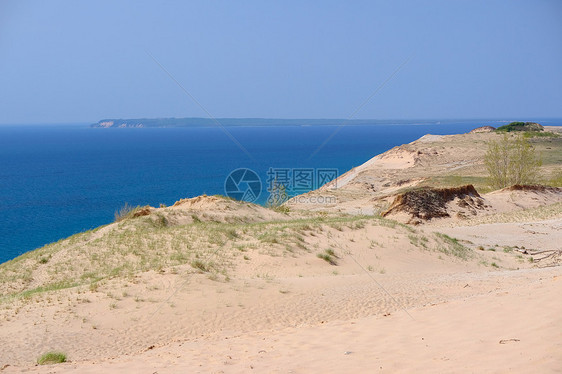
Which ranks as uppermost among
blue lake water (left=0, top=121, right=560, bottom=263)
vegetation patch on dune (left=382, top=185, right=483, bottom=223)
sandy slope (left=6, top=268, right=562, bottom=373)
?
sandy slope (left=6, top=268, right=562, bottom=373)

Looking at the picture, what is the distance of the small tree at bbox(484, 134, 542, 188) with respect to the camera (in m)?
39.1

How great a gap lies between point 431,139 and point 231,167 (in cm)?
4280

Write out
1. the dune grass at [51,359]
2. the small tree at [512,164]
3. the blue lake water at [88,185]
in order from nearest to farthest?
1. the dune grass at [51,359]
2. the small tree at [512,164]
3. the blue lake water at [88,185]

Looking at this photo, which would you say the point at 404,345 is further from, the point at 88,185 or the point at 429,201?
the point at 88,185

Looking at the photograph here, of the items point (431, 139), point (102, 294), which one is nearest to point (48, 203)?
point (102, 294)

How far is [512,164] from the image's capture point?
3991 cm

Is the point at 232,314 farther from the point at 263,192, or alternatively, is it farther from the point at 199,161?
→ the point at 199,161

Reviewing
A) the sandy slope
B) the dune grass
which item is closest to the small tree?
the sandy slope

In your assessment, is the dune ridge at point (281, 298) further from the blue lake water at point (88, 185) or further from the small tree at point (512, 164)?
the blue lake water at point (88, 185)

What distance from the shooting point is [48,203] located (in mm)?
56688

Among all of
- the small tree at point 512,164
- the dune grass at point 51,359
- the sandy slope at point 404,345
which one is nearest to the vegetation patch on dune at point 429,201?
the small tree at point 512,164

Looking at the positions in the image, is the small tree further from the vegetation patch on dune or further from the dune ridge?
the dune ridge

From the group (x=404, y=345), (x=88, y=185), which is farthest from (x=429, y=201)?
(x=88, y=185)

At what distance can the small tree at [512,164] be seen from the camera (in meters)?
39.1
